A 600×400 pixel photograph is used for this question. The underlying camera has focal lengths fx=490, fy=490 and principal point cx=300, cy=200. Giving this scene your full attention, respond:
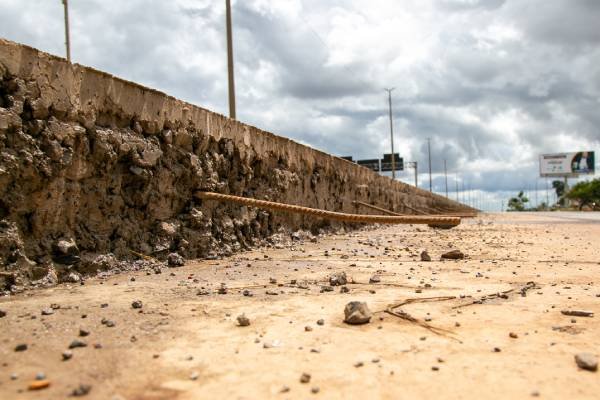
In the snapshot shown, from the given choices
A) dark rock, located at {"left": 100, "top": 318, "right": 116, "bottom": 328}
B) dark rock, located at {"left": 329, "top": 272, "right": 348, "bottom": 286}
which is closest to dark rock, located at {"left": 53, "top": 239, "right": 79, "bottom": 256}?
dark rock, located at {"left": 100, "top": 318, "right": 116, "bottom": 328}

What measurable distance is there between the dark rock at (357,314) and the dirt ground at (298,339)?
0.05 meters

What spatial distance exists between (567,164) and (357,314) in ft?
236

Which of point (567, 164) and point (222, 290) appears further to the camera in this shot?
point (567, 164)

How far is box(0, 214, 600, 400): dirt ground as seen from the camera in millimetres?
1656

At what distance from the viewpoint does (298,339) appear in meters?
2.17

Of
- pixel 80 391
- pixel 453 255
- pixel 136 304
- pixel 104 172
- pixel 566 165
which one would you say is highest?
pixel 566 165

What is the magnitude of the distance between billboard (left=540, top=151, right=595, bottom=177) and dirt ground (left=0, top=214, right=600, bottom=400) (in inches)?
2736

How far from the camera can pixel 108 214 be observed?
3994 mm

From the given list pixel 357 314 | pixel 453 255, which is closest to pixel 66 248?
pixel 357 314

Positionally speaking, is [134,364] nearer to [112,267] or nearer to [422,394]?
[422,394]

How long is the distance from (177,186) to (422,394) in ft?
12.0

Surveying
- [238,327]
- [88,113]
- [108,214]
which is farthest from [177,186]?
[238,327]

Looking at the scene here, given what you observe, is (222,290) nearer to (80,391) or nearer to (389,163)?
(80,391)

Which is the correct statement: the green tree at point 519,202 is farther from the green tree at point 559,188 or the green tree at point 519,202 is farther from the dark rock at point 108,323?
the dark rock at point 108,323
